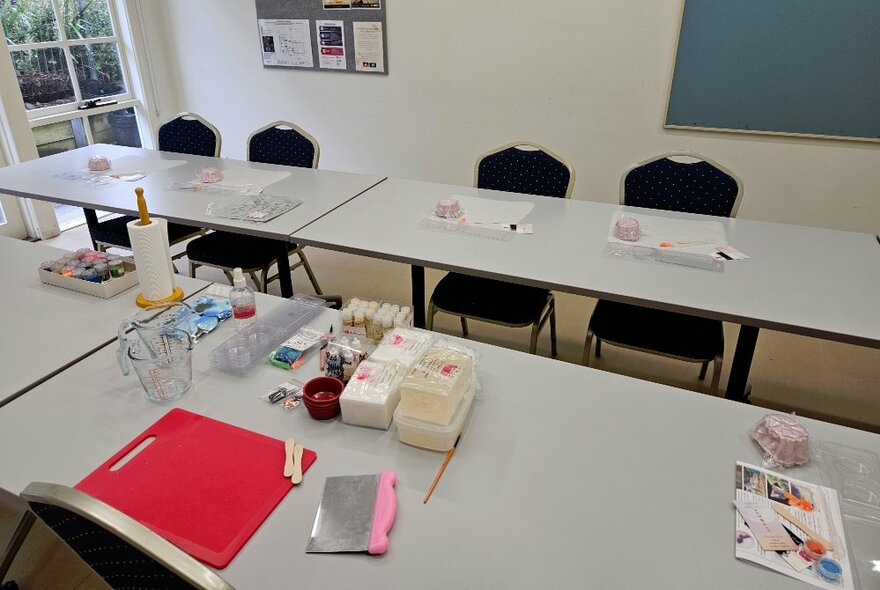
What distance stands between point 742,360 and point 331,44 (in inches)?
141

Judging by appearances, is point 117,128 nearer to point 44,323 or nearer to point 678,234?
point 44,323

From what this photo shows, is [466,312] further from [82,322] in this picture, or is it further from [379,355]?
[82,322]

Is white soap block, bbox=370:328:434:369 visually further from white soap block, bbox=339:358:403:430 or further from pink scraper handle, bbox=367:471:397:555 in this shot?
pink scraper handle, bbox=367:471:397:555

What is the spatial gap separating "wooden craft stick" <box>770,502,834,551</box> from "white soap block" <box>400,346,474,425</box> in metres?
0.61

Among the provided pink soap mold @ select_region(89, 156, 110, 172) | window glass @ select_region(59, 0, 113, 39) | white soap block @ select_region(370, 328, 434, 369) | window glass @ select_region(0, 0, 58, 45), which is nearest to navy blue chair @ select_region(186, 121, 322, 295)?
pink soap mold @ select_region(89, 156, 110, 172)

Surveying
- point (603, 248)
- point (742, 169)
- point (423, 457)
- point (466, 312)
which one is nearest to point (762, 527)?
point (423, 457)

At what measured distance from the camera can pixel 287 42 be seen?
14.1 feet

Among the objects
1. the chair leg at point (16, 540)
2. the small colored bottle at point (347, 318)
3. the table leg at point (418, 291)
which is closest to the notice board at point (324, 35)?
the table leg at point (418, 291)

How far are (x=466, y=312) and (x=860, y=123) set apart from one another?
8.26 ft

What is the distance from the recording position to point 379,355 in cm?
131

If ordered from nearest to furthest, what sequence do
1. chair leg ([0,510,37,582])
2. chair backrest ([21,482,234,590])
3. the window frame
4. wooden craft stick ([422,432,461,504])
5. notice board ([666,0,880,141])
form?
chair backrest ([21,482,234,590])
wooden craft stick ([422,432,461,504])
chair leg ([0,510,37,582])
notice board ([666,0,880,141])
the window frame

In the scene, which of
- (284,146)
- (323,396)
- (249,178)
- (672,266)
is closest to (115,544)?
(323,396)

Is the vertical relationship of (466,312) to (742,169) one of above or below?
below

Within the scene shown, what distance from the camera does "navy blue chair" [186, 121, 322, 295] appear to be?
274cm
